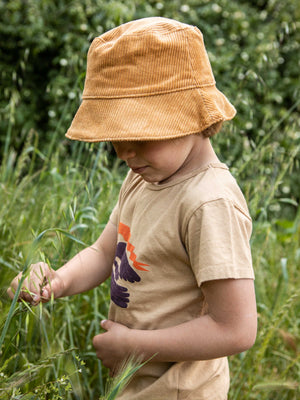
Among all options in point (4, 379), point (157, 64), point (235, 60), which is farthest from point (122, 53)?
point (235, 60)

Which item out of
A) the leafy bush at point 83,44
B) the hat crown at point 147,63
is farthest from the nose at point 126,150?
the leafy bush at point 83,44

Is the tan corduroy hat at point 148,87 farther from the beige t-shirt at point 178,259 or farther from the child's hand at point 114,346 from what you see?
the child's hand at point 114,346

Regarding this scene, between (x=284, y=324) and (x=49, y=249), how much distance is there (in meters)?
1.06

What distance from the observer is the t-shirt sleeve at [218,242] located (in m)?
1.06

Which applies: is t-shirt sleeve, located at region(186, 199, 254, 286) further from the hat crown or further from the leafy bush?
the leafy bush

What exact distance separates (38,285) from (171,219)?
0.40 m

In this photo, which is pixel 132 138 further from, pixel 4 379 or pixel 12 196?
pixel 12 196

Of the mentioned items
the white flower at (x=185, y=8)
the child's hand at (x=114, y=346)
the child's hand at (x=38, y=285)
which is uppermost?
the child's hand at (x=38, y=285)

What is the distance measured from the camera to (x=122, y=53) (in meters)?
1.08

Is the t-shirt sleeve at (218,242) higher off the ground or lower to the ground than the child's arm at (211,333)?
higher

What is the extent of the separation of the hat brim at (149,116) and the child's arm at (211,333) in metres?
0.33

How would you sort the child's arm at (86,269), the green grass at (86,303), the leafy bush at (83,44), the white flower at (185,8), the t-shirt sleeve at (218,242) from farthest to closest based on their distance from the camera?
the white flower at (185,8), the leafy bush at (83,44), the green grass at (86,303), the child's arm at (86,269), the t-shirt sleeve at (218,242)

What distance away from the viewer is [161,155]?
3.71 feet

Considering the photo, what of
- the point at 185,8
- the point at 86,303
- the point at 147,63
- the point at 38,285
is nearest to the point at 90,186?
the point at 86,303
